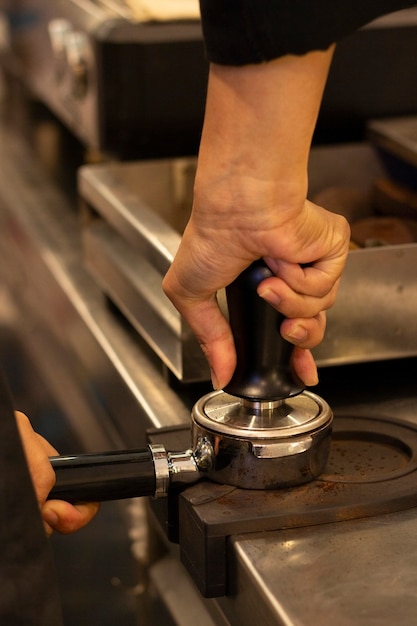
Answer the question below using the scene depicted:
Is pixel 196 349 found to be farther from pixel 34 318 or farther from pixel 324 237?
pixel 34 318

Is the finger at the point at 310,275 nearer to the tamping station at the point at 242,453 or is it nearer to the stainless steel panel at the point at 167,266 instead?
the tamping station at the point at 242,453

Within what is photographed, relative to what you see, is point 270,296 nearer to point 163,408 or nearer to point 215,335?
point 215,335

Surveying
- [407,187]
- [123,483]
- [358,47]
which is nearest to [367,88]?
[358,47]

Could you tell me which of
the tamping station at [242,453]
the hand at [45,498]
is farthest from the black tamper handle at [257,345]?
the hand at [45,498]

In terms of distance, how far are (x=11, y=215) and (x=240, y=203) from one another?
1.06 meters

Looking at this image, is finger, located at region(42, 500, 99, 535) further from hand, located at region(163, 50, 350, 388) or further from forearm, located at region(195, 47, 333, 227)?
forearm, located at region(195, 47, 333, 227)

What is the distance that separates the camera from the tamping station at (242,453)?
73 centimetres

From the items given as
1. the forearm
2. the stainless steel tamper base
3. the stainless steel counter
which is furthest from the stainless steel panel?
the forearm

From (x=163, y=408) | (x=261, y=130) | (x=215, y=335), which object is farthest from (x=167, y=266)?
(x=261, y=130)

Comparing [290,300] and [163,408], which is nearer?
[290,300]

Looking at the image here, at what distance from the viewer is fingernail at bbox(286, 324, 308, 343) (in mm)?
698

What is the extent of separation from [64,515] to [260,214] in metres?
0.26

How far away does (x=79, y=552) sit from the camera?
113 cm

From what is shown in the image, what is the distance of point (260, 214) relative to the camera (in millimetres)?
643
